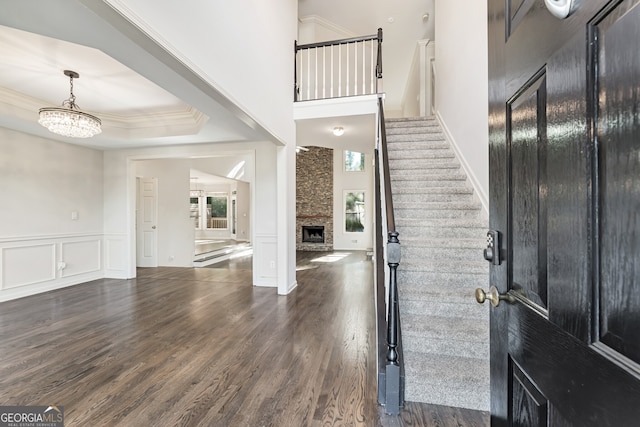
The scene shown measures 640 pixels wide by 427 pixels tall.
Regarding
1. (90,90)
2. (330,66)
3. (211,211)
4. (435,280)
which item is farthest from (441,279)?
(211,211)

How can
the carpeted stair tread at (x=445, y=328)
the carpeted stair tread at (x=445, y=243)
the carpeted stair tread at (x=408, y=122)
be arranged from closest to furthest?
the carpeted stair tread at (x=445, y=328) < the carpeted stair tread at (x=445, y=243) < the carpeted stair tread at (x=408, y=122)

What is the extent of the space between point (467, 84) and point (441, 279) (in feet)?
7.68

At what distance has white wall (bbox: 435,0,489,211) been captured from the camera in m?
2.84

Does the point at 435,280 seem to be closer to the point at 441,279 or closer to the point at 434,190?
the point at 441,279

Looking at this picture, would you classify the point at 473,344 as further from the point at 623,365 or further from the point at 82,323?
the point at 82,323

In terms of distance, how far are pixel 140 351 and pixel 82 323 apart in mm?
1239

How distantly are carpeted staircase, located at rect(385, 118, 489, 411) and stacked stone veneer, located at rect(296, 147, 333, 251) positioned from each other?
5.93m

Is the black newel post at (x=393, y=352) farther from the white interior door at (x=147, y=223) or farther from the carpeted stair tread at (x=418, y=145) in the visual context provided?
the white interior door at (x=147, y=223)

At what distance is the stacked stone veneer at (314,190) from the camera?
9.75 metres

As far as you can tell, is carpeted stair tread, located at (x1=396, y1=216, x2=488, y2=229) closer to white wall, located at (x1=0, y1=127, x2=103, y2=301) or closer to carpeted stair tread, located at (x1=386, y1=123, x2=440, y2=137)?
carpeted stair tread, located at (x1=386, y1=123, x2=440, y2=137)

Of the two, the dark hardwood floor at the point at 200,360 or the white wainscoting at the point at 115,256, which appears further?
the white wainscoting at the point at 115,256

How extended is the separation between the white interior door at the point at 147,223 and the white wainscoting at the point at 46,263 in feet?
3.46

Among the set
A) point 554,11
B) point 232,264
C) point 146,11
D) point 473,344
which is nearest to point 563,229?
point 554,11

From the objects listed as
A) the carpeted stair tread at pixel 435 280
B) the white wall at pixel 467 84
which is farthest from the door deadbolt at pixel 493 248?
the white wall at pixel 467 84
